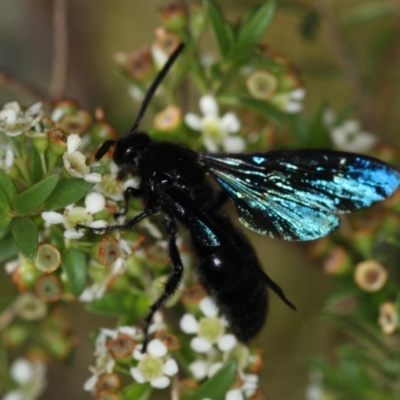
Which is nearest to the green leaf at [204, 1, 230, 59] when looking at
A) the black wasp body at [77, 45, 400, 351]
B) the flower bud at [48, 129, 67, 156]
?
the black wasp body at [77, 45, 400, 351]

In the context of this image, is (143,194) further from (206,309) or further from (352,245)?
(352,245)

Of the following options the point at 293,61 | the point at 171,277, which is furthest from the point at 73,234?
the point at 293,61

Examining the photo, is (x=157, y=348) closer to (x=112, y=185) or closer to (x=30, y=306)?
(x=112, y=185)

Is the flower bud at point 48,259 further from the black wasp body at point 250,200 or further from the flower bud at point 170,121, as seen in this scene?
the flower bud at point 170,121

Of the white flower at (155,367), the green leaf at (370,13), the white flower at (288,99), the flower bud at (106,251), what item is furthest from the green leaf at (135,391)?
the green leaf at (370,13)

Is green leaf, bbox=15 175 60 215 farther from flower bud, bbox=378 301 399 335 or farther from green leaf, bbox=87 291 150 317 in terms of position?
flower bud, bbox=378 301 399 335
